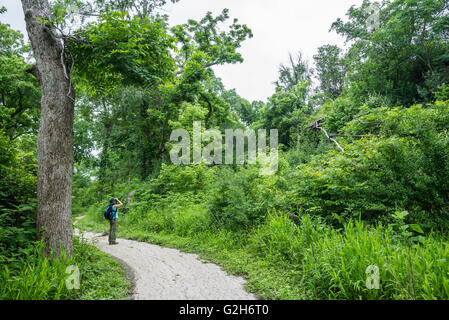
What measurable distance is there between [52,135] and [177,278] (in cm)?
365

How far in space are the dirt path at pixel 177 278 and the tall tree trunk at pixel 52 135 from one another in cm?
160

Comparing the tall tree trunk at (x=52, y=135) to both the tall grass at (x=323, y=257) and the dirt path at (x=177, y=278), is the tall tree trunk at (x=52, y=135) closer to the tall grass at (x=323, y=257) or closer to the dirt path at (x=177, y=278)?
the tall grass at (x=323, y=257)

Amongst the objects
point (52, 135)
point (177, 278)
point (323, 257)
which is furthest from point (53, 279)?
point (323, 257)

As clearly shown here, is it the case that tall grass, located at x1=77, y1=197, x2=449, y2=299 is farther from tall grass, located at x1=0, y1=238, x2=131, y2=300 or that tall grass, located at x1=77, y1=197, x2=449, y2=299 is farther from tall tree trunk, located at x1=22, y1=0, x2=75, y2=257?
tall grass, located at x1=0, y1=238, x2=131, y2=300

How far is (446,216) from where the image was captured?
3.91 meters

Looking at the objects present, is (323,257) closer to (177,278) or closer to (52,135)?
(177,278)

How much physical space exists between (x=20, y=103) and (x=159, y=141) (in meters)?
10.3

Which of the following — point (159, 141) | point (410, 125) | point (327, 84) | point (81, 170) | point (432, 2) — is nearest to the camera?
point (410, 125)

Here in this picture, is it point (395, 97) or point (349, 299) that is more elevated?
point (395, 97)

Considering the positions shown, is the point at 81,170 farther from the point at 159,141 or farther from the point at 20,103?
the point at 159,141

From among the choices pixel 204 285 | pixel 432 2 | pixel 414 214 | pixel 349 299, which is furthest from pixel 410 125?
pixel 432 2

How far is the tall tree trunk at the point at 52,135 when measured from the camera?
403 centimetres

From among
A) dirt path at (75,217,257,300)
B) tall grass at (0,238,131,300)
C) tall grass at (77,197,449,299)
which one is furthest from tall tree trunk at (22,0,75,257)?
dirt path at (75,217,257,300)

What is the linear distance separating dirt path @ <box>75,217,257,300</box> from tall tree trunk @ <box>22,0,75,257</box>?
1600mm
